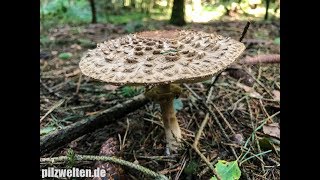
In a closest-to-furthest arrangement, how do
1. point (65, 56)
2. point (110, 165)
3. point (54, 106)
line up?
1. point (110, 165)
2. point (54, 106)
3. point (65, 56)

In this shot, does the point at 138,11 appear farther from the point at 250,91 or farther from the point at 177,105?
the point at 177,105

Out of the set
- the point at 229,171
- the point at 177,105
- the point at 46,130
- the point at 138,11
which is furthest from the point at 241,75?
the point at 138,11

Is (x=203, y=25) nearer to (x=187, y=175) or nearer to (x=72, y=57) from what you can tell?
(x=72, y=57)

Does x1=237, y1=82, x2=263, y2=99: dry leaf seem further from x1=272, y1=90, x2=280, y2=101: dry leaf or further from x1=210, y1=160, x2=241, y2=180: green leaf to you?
x1=210, y1=160, x2=241, y2=180: green leaf

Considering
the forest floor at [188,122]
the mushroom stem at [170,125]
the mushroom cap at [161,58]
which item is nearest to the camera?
the mushroom cap at [161,58]

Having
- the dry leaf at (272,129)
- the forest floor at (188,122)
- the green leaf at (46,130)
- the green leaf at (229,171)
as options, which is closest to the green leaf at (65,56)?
the forest floor at (188,122)

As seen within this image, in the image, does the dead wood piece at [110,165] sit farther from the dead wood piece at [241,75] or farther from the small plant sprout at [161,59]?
the dead wood piece at [241,75]

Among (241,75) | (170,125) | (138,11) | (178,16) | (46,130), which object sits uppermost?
(178,16)
